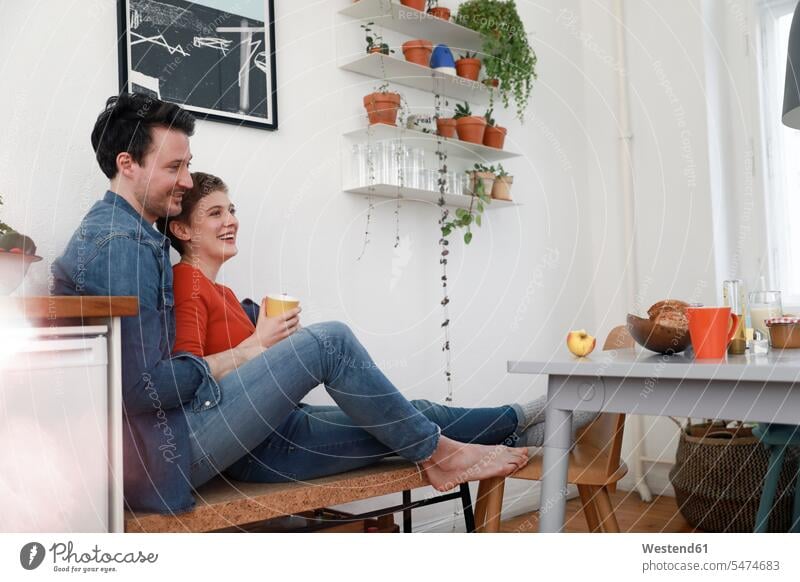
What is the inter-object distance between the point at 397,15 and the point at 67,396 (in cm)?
139

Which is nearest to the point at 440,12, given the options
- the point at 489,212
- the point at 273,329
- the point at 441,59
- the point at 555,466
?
the point at 441,59

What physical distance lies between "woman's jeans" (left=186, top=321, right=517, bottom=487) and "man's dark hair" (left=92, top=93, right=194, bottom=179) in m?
0.43

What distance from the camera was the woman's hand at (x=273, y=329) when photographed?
135 cm

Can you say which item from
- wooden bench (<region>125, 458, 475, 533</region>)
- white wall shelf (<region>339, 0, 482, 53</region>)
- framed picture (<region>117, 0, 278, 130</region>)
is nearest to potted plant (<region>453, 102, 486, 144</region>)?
white wall shelf (<region>339, 0, 482, 53</region>)

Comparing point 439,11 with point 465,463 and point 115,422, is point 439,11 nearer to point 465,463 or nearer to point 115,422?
point 465,463

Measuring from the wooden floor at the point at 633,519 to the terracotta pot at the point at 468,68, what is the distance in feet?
4.25

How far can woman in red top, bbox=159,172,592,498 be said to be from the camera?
48.0 inches

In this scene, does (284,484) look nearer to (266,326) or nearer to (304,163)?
(266,326)

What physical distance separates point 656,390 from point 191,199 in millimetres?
917

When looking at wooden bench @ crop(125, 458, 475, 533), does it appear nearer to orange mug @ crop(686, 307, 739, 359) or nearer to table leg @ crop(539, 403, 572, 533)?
table leg @ crop(539, 403, 572, 533)

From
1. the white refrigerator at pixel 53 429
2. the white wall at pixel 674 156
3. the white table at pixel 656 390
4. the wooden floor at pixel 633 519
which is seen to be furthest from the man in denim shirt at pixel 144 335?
the white wall at pixel 674 156

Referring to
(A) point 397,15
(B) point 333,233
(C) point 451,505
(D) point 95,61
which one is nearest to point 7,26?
(D) point 95,61

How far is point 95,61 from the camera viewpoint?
146 cm

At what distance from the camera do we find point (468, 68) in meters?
2.15
